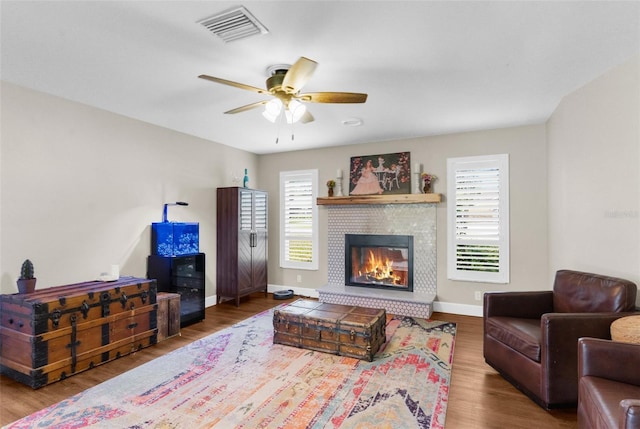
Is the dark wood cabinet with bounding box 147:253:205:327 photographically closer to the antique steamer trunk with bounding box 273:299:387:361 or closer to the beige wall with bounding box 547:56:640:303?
the antique steamer trunk with bounding box 273:299:387:361

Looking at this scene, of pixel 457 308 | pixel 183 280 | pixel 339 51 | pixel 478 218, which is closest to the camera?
pixel 339 51

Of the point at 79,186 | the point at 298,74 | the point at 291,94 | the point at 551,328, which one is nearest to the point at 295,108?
the point at 291,94

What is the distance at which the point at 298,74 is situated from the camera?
2230 millimetres

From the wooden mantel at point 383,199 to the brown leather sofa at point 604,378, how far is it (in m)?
2.96

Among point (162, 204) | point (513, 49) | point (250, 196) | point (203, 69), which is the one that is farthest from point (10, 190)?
point (513, 49)

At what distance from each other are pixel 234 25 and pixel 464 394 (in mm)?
3088

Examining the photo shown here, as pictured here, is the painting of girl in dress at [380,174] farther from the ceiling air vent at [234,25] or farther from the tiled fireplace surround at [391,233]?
the ceiling air vent at [234,25]

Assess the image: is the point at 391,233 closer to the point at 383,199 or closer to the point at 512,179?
the point at 383,199

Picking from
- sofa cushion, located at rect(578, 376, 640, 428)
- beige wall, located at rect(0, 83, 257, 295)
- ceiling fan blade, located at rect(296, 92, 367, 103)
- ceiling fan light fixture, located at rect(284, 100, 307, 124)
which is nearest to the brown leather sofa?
sofa cushion, located at rect(578, 376, 640, 428)

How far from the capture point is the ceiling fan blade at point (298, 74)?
209cm

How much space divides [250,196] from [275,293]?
1700 millimetres

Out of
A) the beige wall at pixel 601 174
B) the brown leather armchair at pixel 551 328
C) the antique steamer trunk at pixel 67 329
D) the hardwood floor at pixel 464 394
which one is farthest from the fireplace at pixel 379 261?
the antique steamer trunk at pixel 67 329

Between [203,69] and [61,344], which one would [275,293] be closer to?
[61,344]

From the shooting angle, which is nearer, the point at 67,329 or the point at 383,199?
the point at 67,329
